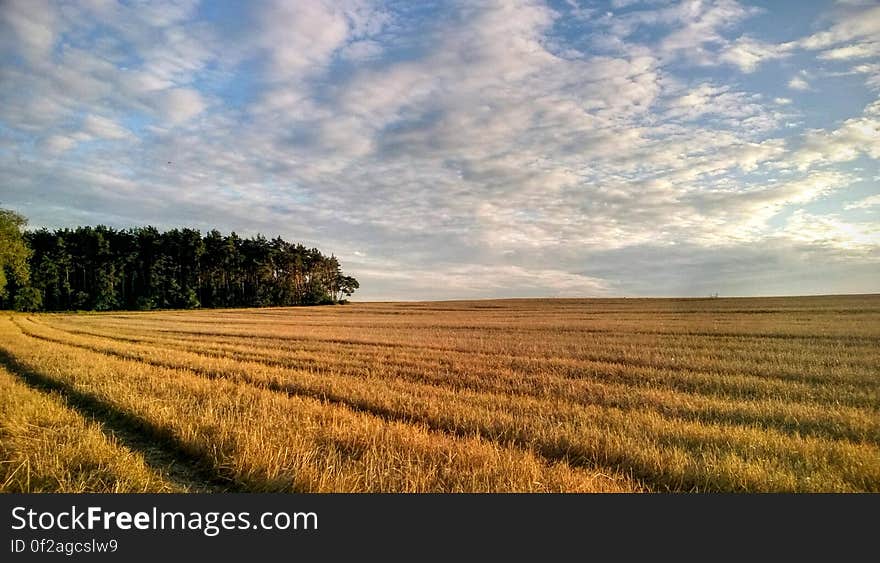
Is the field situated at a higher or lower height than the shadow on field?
higher

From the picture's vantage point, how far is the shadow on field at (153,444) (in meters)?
5.74

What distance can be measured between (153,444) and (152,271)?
95.0 meters

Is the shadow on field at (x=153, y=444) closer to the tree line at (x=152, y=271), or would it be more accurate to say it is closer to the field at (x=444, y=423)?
the field at (x=444, y=423)

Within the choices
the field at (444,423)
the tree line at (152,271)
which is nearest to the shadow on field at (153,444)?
the field at (444,423)

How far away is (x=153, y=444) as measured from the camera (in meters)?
7.24

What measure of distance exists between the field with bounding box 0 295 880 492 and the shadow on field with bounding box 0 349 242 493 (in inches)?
1.1

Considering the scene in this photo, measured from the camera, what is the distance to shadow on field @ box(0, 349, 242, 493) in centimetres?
574

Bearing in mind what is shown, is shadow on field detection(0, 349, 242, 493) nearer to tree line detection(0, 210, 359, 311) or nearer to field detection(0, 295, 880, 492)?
field detection(0, 295, 880, 492)

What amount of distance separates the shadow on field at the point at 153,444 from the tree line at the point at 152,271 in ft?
211

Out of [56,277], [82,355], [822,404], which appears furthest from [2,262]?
[822,404]

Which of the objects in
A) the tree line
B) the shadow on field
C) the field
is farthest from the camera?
the tree line

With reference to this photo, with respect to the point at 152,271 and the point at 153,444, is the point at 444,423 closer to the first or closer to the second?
the point at 153,444

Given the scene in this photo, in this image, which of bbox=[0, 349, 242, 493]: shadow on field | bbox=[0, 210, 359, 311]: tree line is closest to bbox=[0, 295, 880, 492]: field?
bbox=[0, 349, 242, 493]: shadow on field

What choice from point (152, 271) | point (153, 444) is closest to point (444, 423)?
point (153, 444)
